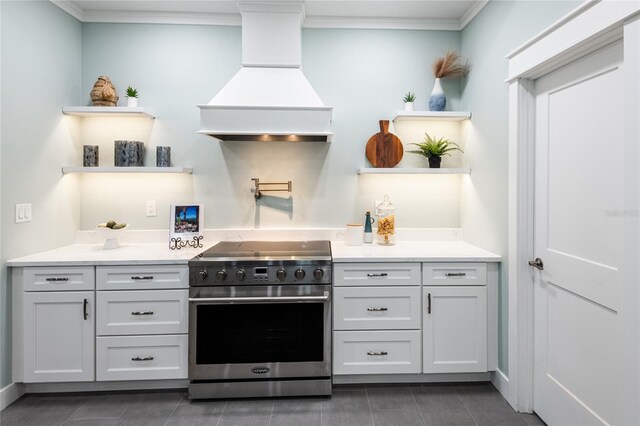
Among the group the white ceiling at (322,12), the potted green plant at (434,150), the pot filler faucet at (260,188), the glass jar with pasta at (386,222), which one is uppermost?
the white ceiling at (322,12)

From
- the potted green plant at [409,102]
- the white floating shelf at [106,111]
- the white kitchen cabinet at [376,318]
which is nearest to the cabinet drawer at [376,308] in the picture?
the white kitchen cabinet at [376,318]

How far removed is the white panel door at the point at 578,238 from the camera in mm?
1610

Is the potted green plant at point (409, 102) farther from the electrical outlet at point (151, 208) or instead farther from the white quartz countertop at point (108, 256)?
the electrical outlet at point (151, 208)

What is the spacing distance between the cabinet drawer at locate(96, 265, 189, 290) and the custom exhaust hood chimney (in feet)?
3.16

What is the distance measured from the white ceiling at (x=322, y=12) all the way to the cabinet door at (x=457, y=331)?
6.81 ft

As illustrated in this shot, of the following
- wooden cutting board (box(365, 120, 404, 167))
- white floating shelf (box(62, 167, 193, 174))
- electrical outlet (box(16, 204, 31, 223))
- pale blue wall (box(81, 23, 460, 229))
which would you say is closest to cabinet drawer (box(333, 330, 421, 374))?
pale blue wall (box(81, 23, 460, 229))

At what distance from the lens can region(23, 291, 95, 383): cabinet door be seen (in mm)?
2295

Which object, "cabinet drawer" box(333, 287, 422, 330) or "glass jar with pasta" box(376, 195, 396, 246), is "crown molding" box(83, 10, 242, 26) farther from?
"cabinet drawer" box(333, 287, 422, 330)

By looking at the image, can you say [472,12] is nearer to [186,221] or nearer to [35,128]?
[186,221]

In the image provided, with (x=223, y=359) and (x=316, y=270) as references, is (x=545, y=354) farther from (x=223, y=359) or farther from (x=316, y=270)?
(x=223, y=359)

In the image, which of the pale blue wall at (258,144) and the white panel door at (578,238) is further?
the pale blue wall at (258,144)

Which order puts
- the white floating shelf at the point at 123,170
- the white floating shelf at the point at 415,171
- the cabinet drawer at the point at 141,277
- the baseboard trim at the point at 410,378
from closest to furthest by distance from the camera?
1. the cabinet drawer at the point at 141,277
2. the baseboard trim at the point at 410,378
3. the white floating shelf at the point at 123,170
4. the white floating shelf at the point at 415,171

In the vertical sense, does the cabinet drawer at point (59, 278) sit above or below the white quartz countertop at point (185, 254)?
below

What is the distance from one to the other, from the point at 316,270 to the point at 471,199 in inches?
55.5
